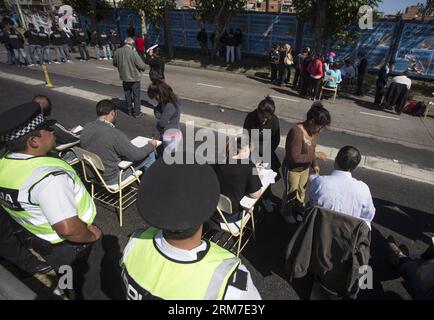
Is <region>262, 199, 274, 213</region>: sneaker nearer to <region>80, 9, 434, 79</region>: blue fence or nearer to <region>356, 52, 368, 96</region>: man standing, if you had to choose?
<region>356, 52, 368, 96</region>: man standing

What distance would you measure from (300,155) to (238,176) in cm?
103

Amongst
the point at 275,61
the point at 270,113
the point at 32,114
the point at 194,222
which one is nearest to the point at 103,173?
the point at 32,114

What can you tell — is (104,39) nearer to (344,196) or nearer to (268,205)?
(268,205)

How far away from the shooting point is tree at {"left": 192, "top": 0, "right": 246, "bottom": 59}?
14602 mm

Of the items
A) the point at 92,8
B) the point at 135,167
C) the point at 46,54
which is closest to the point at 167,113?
the point at 135,167

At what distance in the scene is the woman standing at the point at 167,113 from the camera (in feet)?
16.8

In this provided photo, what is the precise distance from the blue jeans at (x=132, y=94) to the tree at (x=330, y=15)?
8.50 m

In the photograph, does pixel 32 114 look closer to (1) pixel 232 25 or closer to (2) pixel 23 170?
(2) pixel 23 170

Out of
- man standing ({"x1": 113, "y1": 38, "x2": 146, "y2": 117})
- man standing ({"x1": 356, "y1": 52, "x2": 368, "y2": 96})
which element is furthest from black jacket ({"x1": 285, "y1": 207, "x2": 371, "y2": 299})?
man standing ({"x1": 356, "y1": 52, "x2": 368, "y2": 96})

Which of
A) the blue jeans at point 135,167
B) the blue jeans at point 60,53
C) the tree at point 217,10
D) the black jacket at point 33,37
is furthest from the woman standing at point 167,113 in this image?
the blue jeans at point 60,53

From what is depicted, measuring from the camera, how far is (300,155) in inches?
145

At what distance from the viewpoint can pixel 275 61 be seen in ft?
42.7

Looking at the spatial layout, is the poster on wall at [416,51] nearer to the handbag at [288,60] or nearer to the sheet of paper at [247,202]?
the handbag at [288,60]

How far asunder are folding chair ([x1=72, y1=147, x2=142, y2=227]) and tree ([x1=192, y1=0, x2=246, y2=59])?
43.1 ft
